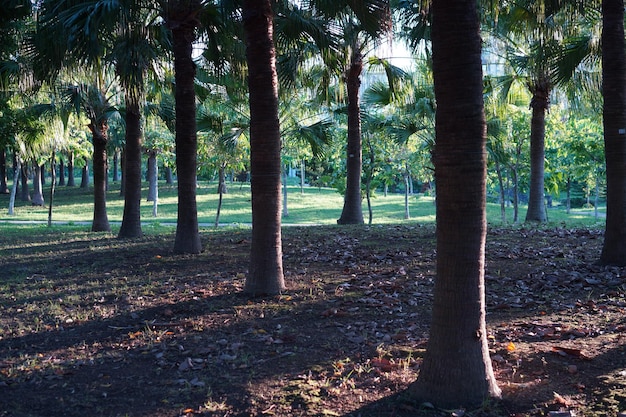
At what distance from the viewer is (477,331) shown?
13.6ft

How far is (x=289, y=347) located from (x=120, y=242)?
964 centimetres

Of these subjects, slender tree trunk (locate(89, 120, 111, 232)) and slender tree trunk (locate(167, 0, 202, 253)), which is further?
slender tree trunk (locate(89, 120, 111, 232))

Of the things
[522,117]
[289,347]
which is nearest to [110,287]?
[289,347]

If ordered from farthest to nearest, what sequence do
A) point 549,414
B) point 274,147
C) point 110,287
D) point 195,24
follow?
point 195,24 → point 110,287 → point 274,147 → point 549,414

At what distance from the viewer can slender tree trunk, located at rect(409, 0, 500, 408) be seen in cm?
402

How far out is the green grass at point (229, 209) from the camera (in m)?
32.9

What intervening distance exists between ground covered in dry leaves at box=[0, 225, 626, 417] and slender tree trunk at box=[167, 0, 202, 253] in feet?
2.59

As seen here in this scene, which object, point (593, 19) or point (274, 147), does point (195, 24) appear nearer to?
point (274, 147)

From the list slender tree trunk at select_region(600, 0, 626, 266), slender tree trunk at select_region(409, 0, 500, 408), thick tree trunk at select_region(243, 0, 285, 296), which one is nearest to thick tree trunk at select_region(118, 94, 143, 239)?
thick tree trunk at select_region(243, 0, 285, 296)

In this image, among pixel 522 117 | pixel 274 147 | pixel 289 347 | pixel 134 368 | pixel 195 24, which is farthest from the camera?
pixel 522 117

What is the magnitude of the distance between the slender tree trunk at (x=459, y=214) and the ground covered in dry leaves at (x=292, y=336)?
0.22 metres

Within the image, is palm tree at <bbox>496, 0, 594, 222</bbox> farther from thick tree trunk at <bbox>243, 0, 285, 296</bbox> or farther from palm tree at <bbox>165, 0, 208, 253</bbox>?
palm tree at <bbox>165, 0, 208, 253</bbox>

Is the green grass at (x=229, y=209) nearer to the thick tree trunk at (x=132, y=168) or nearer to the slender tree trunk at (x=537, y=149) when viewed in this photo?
the slender tree trunk at (x=537, y=149)

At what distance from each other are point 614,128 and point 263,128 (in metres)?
5.15
